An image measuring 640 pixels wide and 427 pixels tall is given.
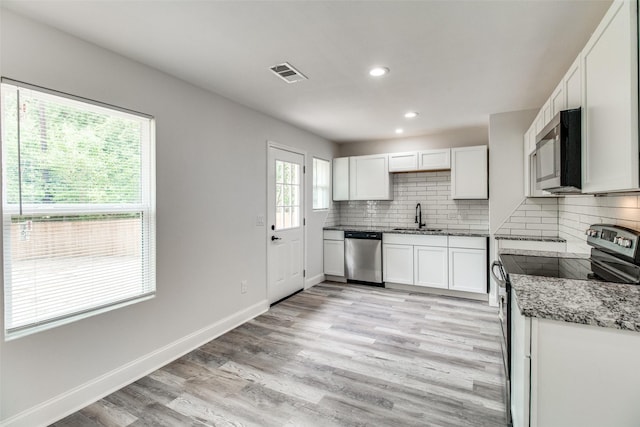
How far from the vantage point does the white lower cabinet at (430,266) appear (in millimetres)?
4293

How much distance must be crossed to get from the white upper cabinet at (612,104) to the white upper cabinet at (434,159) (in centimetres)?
292

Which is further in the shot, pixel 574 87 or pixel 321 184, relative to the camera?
pixel 321 184

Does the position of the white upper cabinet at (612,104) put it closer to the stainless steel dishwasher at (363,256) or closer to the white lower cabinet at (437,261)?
the white lower cabinet at (437,261)

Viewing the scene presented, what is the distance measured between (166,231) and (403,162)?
356cm

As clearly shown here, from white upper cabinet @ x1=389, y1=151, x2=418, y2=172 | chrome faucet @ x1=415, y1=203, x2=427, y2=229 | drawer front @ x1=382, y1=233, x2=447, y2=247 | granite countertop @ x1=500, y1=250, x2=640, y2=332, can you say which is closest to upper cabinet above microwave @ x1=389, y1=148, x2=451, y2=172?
white upper cabinet @ x1=389, y1=151, x2=418, y2=172

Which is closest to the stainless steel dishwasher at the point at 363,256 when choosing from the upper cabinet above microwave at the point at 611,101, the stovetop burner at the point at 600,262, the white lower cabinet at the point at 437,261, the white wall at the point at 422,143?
the white lower cabinet at the point at 437,261

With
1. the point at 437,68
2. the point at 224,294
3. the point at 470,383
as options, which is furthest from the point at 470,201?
the point at 224,294

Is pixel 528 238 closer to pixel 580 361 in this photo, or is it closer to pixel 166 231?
pixel 580 361

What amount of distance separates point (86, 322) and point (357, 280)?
3.63 meters

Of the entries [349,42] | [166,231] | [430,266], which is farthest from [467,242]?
[166,231]

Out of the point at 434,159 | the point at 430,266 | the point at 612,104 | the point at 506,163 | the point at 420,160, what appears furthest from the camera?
the point at 420,160

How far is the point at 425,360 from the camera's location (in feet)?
8.46

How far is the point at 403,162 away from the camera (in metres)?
4.83

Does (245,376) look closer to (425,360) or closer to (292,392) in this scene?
(292,392)
